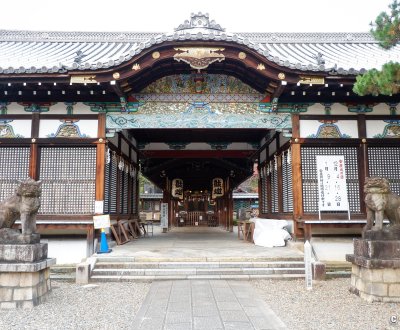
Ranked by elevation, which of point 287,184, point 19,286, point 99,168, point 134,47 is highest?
point 134,47

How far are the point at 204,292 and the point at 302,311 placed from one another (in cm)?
184

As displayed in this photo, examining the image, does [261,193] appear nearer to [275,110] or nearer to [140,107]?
[275,110]

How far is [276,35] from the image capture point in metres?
16.8

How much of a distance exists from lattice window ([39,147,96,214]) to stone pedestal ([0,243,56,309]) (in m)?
3.44

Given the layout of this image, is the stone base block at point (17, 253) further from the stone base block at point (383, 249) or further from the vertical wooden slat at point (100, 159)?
the stone base block at point (383, 249)

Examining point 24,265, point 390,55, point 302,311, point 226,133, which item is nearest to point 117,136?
point 226,133

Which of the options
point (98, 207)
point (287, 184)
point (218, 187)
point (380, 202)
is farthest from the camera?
point (218, 187)

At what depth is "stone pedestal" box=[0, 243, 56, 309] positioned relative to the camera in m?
5.81

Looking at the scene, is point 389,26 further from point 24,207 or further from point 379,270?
point 24,207

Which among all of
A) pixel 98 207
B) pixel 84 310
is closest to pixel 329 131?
pixel 98 207

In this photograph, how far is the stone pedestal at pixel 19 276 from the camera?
5809 mm

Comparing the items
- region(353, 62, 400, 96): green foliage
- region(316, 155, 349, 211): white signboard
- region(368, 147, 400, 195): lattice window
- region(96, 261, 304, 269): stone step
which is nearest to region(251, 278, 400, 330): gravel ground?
region(96, 261, 304, 269): stone step

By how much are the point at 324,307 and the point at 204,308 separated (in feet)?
6.53

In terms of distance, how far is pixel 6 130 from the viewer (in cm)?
969
